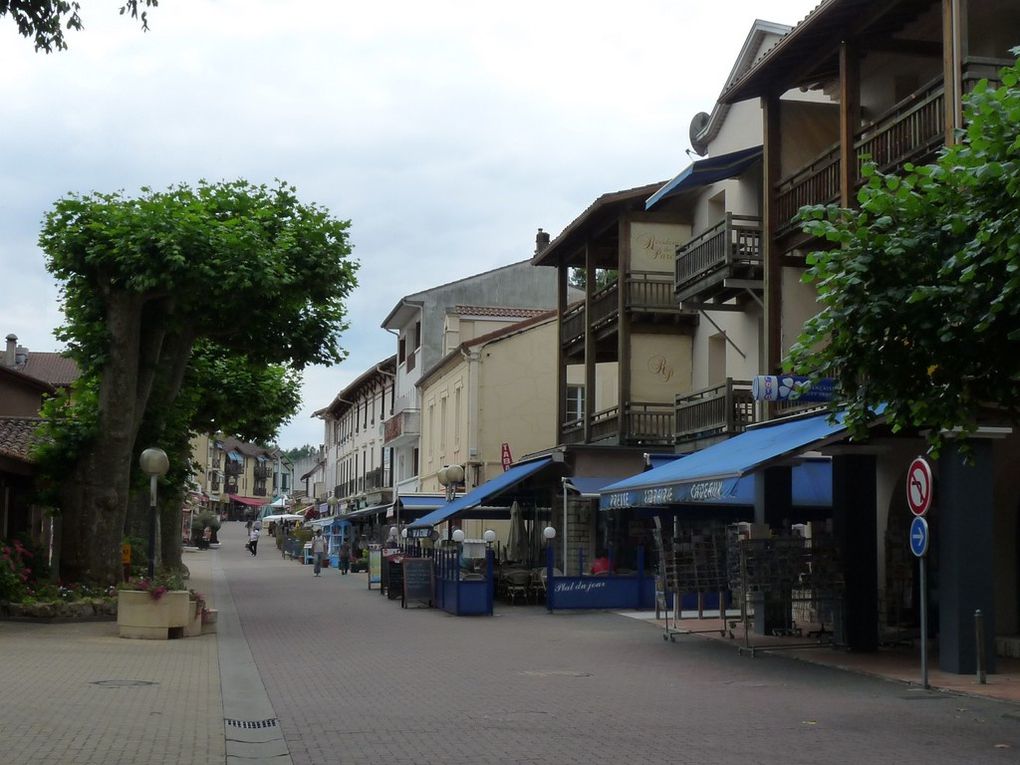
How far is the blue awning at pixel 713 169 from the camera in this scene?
2253cm

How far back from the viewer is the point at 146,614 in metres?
18.1

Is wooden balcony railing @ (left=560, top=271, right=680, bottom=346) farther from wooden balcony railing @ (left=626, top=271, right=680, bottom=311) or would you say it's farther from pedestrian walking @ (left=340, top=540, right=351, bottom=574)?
pedestrian walking @ (left=340, top=540, right=351, bottom=574)

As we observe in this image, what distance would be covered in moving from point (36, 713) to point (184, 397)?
18.7 m

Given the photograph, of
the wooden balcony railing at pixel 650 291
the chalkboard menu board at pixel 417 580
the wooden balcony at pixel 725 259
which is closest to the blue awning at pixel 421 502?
the chalkboard menu board at pixel 417 580

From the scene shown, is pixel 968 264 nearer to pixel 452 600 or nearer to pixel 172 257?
pixel 172 257

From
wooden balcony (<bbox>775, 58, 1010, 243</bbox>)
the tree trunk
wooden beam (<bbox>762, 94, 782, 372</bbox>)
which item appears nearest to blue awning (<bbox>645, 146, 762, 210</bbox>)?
wooden beam (<bbox>762, 94, 782, 372</bbox>)

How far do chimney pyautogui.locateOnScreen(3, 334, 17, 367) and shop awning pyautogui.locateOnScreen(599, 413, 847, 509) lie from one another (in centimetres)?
5584

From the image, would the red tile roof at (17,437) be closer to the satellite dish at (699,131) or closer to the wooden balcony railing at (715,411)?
the wooden balcony railing at (715,411)

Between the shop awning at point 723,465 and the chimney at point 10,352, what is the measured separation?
55843mm

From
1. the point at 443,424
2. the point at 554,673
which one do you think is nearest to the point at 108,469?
the point at 554,673

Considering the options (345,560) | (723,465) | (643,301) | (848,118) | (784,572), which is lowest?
(345,560)

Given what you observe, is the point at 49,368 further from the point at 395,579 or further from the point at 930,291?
the point at 930,291

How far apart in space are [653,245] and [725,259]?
640 cm

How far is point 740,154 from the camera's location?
23.0m
